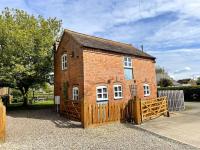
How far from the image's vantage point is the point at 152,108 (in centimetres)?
1772

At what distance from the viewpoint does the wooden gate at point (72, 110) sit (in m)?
16.7

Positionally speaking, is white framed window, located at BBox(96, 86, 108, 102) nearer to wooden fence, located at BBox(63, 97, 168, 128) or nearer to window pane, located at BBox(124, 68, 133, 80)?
wooden fence, located at BBox(63, 97, 168, 128)

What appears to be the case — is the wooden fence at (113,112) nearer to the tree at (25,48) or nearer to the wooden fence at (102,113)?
the wooden fence at (102,113)

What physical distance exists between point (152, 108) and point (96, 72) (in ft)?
17.7

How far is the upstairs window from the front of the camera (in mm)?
21781

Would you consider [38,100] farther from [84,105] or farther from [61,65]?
[84,105]

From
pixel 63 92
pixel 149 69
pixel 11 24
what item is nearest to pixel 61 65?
pixel 63 92

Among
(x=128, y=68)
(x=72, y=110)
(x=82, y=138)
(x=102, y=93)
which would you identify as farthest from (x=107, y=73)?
(x=82, y=138)

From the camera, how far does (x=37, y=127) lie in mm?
14711

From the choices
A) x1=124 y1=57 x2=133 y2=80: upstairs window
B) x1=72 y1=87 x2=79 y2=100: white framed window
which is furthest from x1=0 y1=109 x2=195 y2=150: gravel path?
x1=124 y1=57 x2=133 y2=80: upstairs window

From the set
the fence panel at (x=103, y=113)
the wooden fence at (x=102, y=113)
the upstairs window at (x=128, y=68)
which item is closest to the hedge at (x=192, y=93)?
the upstairs window at (x=128, y=68)

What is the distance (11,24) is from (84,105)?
50.4 feet

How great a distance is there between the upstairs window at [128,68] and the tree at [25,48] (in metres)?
9.23

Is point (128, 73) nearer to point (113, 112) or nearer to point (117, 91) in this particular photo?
point (117, 91)
